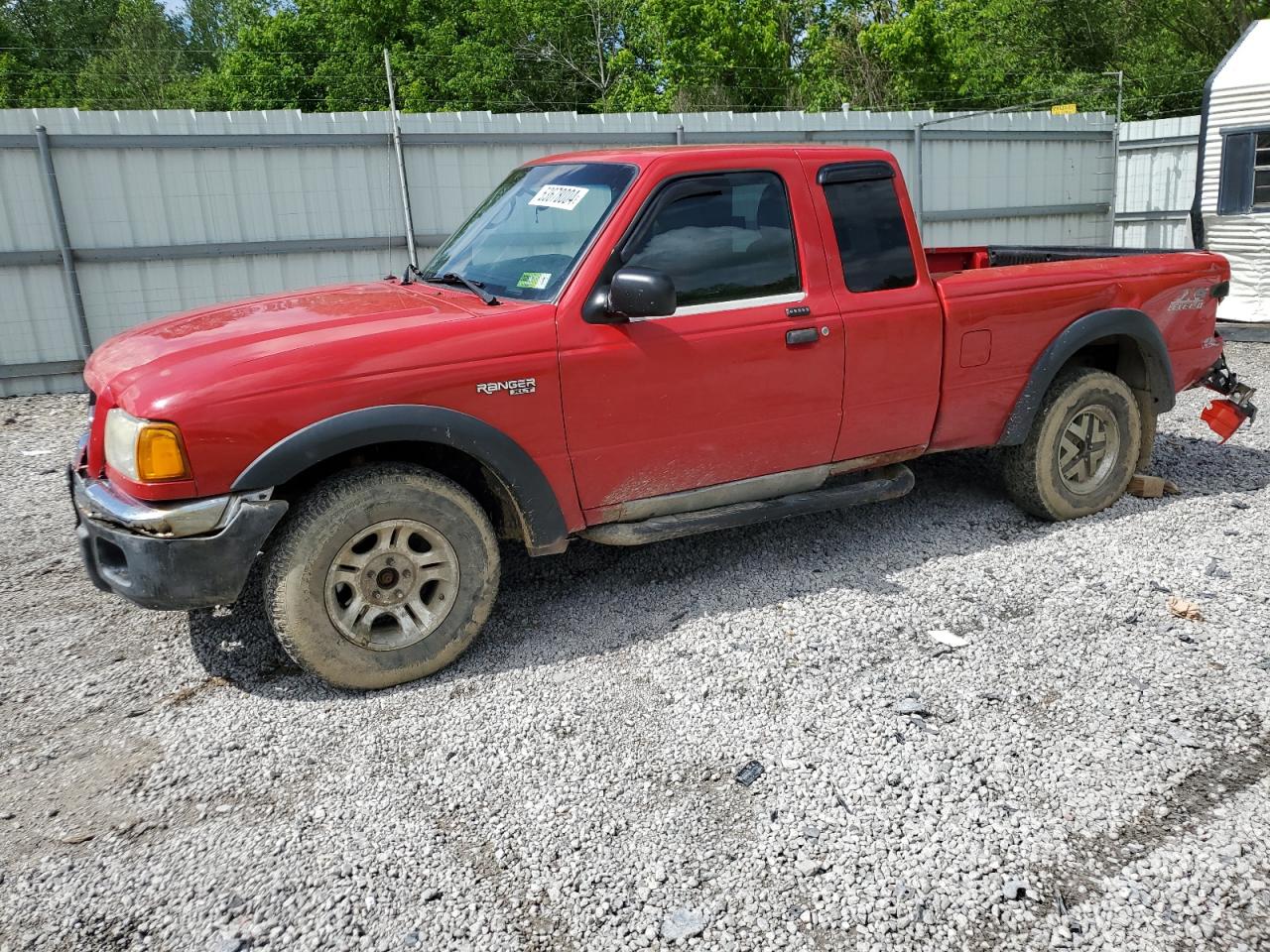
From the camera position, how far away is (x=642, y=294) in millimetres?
3918

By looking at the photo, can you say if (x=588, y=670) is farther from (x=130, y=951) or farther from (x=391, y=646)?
(x=130, y=951)

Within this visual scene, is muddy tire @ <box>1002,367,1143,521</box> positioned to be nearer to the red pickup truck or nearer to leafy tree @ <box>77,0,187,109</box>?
the red pickup truck

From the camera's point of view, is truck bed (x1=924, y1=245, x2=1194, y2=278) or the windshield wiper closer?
the windshield wiper

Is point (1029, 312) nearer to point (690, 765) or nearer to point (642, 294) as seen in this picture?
point (642, 294)

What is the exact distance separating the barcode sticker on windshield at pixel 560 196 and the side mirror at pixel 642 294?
0.59 meters

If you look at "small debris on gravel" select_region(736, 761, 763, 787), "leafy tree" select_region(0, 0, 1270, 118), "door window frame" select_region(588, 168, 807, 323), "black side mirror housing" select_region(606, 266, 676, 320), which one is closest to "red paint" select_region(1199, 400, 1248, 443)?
"door window frame" select_region(588, 168, 807, 323)

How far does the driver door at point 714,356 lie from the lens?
4.17 metres

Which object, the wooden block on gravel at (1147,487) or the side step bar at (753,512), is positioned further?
the wooden block on gravel at (1147,487)

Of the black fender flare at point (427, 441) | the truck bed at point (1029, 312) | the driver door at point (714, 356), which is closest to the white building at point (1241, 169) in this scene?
the truck bed at point (1029, 312)

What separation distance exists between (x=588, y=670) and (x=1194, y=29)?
35.8 metres

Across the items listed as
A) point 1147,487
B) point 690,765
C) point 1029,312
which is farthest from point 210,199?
point 690,765

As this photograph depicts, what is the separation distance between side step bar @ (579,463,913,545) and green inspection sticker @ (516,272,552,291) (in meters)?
1.03

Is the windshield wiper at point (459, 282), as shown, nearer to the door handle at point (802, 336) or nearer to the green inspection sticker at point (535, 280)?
the green inspection sticker at point (535, 280)

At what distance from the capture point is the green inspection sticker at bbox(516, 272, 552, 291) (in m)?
4.22
